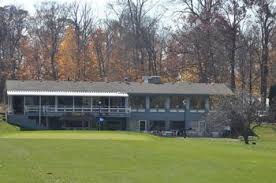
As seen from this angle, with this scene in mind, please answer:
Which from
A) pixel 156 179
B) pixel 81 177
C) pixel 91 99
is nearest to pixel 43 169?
pixel 81 177

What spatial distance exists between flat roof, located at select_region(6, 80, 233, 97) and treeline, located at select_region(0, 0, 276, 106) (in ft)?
17.1

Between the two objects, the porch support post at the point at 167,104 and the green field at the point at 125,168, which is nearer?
the green field at the point at 125,168

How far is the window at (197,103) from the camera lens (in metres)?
86.0

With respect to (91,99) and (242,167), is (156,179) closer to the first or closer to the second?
(242,167)

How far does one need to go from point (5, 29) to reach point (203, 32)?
2995 cm

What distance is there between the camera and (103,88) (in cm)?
8469

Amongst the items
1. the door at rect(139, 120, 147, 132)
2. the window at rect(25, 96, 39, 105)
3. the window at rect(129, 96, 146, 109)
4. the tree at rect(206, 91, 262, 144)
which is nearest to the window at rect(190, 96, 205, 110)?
the window at rect(129, 96, 146, 109)

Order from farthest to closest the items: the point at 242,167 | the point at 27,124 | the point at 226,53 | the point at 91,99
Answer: the point at 226,53
the point at 91,99
the point at 27,124
the point at 242,167

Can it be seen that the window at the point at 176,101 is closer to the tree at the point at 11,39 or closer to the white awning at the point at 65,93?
the white awning at the point at 65,93

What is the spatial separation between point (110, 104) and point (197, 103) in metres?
11.6

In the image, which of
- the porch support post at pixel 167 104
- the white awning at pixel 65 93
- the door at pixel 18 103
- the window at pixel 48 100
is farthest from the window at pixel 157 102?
the door at pixel 18 103

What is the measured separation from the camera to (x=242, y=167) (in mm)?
24156

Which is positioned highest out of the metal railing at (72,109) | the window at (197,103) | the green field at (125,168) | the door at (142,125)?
the window at (197,103)

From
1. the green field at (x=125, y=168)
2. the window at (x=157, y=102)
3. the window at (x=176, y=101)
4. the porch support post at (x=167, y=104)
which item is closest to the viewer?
the green field at (x=125, y=168)
